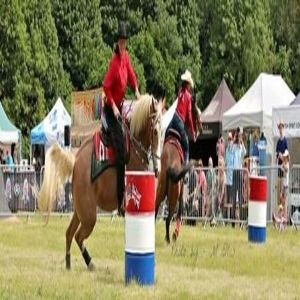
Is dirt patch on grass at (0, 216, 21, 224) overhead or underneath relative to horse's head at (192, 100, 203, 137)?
underneath

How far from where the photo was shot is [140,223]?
28.8 ft

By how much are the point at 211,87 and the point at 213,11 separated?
16.9 feet

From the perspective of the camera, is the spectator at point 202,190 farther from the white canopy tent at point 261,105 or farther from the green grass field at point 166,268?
the green grass field at point 166,268

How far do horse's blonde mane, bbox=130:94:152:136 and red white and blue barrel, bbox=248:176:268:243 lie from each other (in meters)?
3.62

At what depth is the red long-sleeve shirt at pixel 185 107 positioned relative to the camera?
13.9 metres

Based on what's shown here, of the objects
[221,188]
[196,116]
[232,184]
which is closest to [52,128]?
[221,188]

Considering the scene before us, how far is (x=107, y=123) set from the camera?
10547 millimetres


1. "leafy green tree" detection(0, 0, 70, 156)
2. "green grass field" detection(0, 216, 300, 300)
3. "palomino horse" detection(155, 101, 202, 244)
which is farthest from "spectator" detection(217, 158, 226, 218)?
"leafy green tree" detection(0, 0, 70, 156)

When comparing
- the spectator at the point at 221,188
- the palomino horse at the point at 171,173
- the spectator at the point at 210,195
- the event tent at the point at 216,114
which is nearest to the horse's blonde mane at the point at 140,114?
the palomino horse at the point at 171,173

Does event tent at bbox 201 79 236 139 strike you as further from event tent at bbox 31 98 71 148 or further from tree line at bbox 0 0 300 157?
tree line at bbox 0 0 300 157

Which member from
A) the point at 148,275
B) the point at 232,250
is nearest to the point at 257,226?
the point at 232,250

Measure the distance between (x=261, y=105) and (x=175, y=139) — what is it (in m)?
9.75

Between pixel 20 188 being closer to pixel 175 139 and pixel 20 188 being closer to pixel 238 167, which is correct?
pixel 238 167

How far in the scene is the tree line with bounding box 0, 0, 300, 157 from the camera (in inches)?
1676
